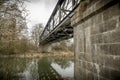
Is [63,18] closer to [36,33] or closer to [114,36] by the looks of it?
[114,36]

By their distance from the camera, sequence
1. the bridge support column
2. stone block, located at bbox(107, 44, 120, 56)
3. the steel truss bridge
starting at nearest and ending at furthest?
stone block, located at bbox(107, 44, 120, 56)
the steel truss bridge
the bridge support column

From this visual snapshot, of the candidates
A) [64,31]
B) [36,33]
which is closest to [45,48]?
[36,33]

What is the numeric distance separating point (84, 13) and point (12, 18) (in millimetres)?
4382

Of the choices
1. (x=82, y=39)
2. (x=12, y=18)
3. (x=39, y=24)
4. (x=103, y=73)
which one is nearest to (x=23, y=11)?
(x=12, y=18)

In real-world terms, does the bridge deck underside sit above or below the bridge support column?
above

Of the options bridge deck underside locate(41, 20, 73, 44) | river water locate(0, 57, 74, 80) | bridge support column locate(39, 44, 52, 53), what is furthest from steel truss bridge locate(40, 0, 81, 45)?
bridge support column locate(39, 44, 52, 53)

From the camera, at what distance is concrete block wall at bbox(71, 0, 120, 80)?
8.86 ft

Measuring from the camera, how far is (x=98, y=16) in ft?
11.0

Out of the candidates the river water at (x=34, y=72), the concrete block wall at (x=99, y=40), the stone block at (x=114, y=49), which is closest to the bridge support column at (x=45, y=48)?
the river water at (x=34, y=72)

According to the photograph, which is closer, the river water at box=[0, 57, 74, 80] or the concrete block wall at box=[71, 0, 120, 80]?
the concrete block wall at box=[71, 0, 120, 80]

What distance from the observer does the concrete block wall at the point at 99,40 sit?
2.70 m

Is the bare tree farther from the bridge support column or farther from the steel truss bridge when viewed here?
the steel truss bridge

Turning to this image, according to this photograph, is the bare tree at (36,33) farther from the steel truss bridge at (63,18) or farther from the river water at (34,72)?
the steel truss bridge at (63,18)

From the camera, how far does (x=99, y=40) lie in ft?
10.8
